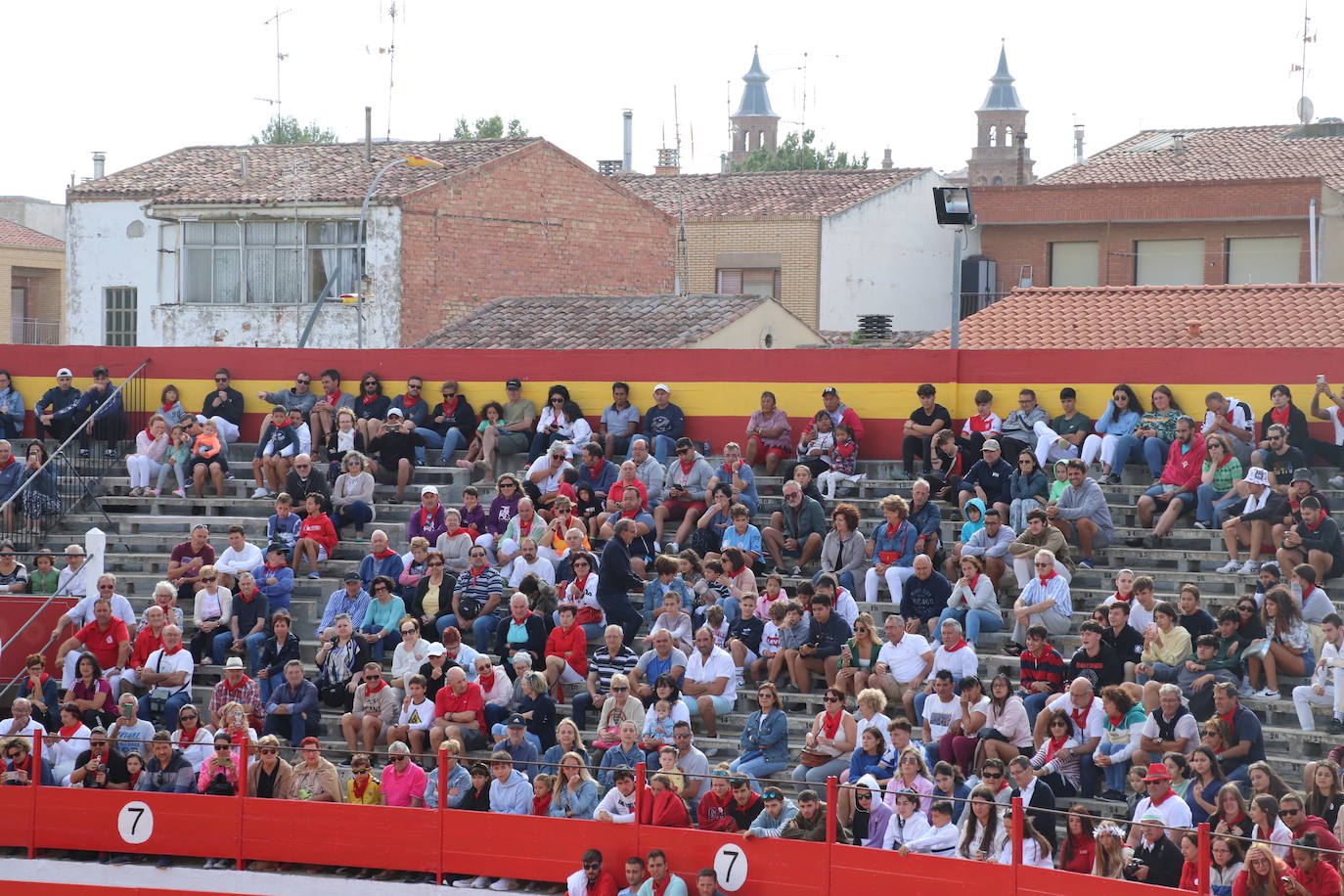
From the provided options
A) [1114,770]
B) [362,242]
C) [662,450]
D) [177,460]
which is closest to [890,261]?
[362,242]

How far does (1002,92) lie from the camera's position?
327 ft

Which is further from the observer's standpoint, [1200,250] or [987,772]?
[1200,250]

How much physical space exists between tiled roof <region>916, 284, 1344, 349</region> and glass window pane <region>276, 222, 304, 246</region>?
44.3 feet

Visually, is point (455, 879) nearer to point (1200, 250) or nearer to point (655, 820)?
point (655, 820)

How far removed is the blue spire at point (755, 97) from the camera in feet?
337

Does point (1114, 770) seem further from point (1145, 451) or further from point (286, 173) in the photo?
point (286, 173)

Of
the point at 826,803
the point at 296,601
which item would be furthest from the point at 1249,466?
the point at 296,601

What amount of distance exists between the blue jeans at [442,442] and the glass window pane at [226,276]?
1672 cm

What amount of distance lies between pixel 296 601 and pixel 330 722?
2086 mm

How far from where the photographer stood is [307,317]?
3462cm

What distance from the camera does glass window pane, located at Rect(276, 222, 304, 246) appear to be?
114ft

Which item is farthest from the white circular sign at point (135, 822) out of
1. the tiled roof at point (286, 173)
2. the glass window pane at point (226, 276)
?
the glass window pane at point (226, 276)

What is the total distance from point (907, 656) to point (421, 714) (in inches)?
166

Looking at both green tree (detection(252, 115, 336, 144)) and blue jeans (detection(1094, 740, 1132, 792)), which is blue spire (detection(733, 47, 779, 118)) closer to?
green tree (detection(252, 115, 336, 144))
